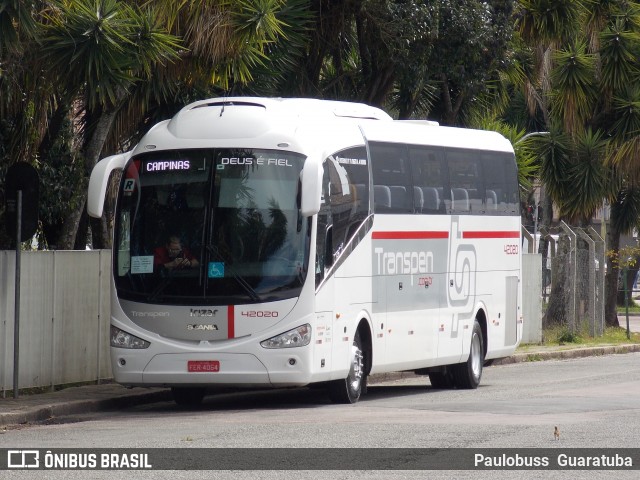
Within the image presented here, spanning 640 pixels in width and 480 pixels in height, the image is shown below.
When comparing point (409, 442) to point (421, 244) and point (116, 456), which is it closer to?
point (116, 456)

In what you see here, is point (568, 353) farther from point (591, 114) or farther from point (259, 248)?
point (259, 248)

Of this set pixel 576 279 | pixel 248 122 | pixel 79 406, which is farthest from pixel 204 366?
pixel 576 279

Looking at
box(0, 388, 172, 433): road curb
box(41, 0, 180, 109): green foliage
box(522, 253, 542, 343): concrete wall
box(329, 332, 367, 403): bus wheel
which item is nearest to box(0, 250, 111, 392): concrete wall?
box(0, 388, 172, 433): road curb

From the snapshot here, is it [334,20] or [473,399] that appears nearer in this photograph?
[473,399]

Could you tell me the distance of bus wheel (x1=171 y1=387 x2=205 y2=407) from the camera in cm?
1711

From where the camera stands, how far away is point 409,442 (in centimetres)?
1228

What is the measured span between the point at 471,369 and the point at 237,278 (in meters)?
5.64

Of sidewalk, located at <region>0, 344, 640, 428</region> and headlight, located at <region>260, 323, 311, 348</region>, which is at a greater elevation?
headlight, located at <region>260, 323, 311, 348</region>

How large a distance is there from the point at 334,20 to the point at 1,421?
36.9 feet

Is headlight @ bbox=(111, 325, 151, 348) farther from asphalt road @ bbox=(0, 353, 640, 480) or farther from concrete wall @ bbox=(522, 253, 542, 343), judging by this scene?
concrete wall @ bbox=(522, 253, 542, 343)

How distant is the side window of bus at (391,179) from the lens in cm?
1758

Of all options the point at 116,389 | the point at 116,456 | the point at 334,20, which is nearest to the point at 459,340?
the point at 116,389

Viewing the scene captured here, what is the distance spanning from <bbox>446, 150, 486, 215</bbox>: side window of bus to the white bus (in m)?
1.59

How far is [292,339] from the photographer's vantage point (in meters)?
15.5
